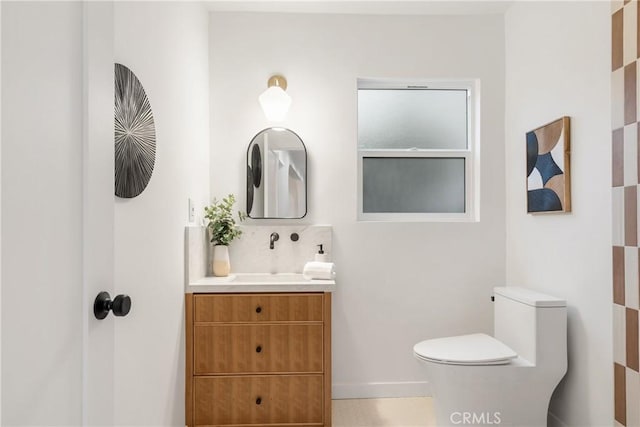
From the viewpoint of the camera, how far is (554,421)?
242 centimetres

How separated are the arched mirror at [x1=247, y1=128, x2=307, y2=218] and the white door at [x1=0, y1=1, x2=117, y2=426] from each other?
188 cm

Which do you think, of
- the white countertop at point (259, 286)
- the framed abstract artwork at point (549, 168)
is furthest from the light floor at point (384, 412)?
the framed abstract artwork at point (549, 168)

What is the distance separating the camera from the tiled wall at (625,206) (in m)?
1.79

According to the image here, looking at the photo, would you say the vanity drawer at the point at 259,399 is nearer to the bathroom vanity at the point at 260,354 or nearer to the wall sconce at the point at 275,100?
the bathroom vanity at the point at 260,354

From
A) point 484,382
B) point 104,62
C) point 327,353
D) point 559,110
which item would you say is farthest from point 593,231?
point 104,62

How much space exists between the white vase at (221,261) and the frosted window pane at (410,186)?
96 centimetres

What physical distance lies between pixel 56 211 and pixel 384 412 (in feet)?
7.76

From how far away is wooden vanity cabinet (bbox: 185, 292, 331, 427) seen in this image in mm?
2393

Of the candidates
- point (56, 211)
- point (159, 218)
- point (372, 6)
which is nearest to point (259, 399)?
point (159, 218)

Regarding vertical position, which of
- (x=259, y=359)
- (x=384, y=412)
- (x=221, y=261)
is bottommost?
(x=384, y=412)

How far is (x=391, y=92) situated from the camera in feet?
10.0

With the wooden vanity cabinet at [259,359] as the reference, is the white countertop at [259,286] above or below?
above

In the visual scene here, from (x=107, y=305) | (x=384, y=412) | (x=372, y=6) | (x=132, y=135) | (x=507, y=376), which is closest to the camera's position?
(x=107, y=305)

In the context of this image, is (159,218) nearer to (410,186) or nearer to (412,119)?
(410,186)
